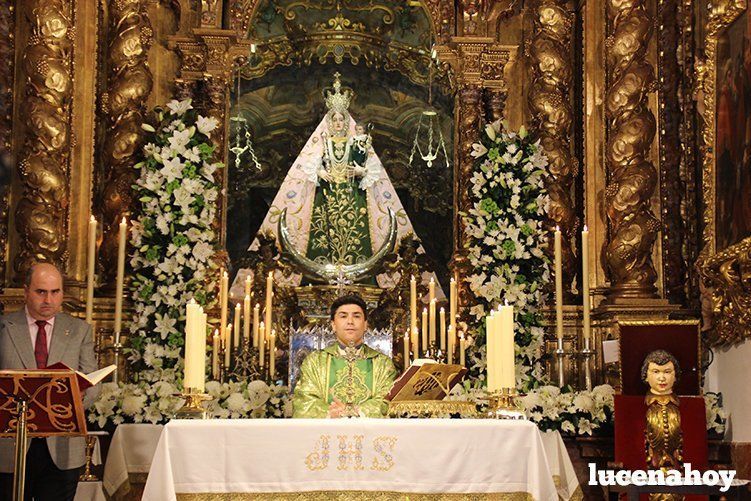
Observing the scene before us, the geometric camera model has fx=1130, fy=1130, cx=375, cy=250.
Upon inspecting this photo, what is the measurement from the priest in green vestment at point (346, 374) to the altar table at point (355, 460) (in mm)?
1074

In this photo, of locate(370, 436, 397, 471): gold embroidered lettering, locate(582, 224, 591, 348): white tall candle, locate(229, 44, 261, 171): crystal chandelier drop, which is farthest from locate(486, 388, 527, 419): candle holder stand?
locate(229, 44, 261, 171): crystal chandelier drop

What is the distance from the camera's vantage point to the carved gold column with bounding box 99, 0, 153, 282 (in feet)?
31.1

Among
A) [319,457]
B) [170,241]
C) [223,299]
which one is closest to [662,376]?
[319,457]

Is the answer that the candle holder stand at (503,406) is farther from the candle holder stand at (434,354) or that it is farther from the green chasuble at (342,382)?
the candle holder stand at (434,354)

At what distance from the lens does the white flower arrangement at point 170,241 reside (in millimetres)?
9078

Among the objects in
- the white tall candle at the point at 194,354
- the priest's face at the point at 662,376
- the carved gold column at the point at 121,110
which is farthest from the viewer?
the carved gold column at the point at 121,110

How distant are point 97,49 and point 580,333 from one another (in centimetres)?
479

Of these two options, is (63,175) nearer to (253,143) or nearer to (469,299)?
(253,143)

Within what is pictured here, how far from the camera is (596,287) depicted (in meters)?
9.51

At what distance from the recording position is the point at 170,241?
9195 mm

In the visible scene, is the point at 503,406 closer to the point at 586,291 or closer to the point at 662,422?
the point at 662,422

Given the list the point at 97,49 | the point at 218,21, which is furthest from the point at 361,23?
the point at 97,49

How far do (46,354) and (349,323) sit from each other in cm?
182

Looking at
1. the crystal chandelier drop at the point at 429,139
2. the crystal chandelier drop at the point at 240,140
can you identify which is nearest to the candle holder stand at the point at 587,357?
the crystal chandelier drop at the point at 429,139
